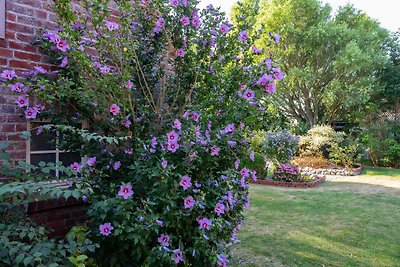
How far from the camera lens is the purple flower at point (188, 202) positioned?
99.3 inches

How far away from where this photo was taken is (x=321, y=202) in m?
6.79

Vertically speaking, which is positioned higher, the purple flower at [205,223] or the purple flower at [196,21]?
the purple flower at [196,21]

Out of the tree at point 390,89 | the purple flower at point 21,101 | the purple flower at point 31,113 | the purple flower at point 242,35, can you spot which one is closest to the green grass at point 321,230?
the purple flower at point 242,35

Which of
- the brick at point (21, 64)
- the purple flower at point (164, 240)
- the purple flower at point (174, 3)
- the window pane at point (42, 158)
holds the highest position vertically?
the purple flower at point (174, 3)

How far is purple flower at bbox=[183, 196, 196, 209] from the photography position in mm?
2523

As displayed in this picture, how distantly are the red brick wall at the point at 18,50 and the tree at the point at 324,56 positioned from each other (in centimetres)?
1249

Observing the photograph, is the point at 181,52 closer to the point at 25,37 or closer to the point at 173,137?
the point at 173,137

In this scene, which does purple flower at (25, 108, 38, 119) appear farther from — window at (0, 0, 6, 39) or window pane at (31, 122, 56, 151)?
window at (0, 0, 6, 39)

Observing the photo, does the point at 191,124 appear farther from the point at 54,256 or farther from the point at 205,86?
the point at 54,256

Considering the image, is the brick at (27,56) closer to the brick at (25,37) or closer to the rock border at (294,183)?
the brick at (25,37)

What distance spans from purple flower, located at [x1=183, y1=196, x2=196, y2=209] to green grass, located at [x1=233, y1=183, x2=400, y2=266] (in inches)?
57.2

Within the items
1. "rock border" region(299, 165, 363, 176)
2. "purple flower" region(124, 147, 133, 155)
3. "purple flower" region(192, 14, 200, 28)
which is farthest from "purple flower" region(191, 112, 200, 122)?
"rock border" region(299, 165, 363, 176)

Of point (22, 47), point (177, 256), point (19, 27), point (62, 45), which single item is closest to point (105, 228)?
point (177, 256)

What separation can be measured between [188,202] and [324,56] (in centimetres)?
1465
